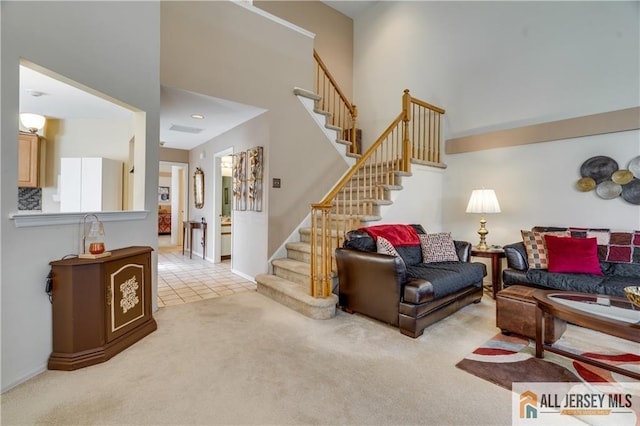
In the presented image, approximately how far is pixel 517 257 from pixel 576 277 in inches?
21.0

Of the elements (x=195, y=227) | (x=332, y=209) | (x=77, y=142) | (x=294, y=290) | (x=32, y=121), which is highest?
(x=32, y=121)

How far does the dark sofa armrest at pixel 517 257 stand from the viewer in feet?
10.7

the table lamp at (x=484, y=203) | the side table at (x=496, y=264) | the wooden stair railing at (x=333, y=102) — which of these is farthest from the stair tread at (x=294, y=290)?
the wooden stair railing at (x=333, y=102)

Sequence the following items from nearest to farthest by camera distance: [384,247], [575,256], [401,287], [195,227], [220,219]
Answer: [401,287], [575,256], [384,247], [220,219], [195,227]

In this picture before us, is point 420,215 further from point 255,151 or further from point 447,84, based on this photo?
point 255,151

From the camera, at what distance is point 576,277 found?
2.84 metres

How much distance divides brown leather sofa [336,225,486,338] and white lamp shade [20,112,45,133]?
165 inches

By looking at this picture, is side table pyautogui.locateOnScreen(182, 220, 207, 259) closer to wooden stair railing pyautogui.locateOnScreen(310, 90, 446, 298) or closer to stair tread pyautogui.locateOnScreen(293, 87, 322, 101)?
wooden stair railing pyautogui.locateOnScreen(310, 90, 446, 298)

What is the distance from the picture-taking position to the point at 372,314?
2943 millimetres

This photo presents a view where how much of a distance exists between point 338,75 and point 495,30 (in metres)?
2.99

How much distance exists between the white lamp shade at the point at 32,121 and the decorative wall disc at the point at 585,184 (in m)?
6.73

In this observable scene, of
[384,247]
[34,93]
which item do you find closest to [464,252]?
[384,247]

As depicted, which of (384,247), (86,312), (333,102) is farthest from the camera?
(333,102)

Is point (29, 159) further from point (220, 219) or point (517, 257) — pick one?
point (517, 257)
